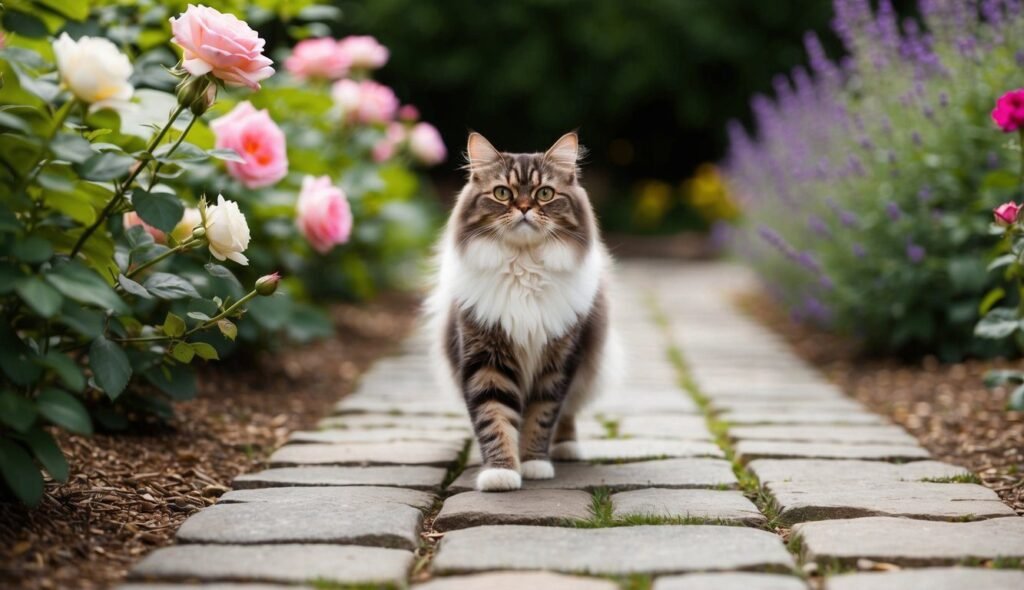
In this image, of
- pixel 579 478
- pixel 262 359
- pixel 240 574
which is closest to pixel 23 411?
pixel 240 574

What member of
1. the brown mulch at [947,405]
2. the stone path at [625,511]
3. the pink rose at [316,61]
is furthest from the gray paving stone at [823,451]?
the pink rose at [316,61]

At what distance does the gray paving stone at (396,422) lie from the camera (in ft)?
12.3

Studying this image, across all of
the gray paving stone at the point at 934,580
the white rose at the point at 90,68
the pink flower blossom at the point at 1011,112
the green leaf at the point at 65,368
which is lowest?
the gray paving stone at the point at 934,580

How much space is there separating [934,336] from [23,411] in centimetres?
396

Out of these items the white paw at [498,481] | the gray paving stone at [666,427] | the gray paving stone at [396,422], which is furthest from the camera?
the gray paving stone at [396,422]

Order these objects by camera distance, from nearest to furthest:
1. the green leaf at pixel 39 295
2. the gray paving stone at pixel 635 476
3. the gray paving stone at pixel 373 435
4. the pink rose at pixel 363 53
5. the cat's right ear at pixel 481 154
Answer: the green leaf at pixel 39 295 → the gray paving stone at pixel 635 476 → the cat's right ear at pixel 481 154 → the gray paving stone at pixel 373 435 → the pink rose at pixel 363 53

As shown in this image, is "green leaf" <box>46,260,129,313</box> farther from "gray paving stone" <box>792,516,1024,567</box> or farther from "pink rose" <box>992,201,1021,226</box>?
"pink rose" <box>992,201,1021,226</box>

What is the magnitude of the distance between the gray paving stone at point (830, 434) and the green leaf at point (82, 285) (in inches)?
85.4

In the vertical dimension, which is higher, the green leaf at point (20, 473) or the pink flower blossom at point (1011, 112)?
the pink flower blossom at point (1011, 112)

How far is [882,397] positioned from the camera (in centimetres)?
437

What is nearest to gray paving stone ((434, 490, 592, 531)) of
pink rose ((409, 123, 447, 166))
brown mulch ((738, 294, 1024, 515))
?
brown mulch ((738, 294, 1024, 515))

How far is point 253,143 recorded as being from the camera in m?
3.40

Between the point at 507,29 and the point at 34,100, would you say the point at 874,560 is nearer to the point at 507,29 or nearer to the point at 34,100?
the point at 34,100

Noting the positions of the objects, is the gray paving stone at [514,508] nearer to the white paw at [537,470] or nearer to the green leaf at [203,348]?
the white paw at [537,470]
